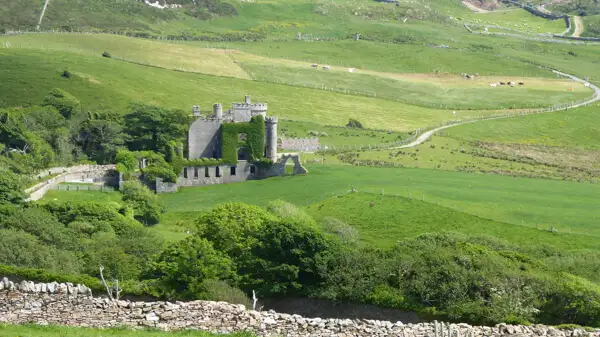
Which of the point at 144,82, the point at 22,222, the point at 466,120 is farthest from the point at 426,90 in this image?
the point at 22,222

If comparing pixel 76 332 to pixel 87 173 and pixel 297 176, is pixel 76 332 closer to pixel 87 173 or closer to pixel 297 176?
pixel 87 173

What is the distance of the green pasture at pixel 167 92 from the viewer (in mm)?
120312

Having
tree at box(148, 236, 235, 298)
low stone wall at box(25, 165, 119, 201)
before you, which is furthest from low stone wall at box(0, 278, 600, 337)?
low stone wall at box(25, 165, 119, 201)

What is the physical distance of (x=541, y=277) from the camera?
3806 centimetres

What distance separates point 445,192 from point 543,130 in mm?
68419

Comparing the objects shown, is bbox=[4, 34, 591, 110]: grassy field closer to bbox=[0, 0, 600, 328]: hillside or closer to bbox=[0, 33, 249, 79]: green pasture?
bbox=[0, 33, 249, 79]: green pasture

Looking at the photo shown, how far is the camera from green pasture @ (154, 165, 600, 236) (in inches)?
2556

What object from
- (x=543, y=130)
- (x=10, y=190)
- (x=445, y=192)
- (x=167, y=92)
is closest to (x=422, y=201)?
(x=445, y=192)

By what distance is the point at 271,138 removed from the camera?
89.6m

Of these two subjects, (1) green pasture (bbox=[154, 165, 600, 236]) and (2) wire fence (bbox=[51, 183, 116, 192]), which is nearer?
(1) green pasture (bbox=[154, 165, 600, 236])

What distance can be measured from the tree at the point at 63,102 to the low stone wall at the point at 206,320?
80588mm

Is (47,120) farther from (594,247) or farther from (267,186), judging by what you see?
(594,247)

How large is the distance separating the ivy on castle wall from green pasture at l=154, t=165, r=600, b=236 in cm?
414

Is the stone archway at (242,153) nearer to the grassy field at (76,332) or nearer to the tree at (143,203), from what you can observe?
the tree at (143,203)
